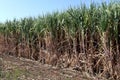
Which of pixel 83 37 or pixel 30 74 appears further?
pixel 83 37

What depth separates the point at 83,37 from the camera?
9875mm

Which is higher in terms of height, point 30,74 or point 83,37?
point 83,37

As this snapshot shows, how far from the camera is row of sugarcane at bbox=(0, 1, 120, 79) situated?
8609 millimetres

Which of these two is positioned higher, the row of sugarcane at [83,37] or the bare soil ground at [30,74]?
the row of sugarcane at [83,37]

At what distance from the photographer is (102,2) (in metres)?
9.57

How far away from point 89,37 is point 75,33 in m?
0.59

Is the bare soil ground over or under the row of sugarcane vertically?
under

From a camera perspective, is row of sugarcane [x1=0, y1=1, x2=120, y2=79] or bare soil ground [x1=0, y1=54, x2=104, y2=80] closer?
bare soil ground [x1=0, y1=54, x2=104, y2=80]

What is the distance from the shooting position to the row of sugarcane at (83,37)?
28.2 feet

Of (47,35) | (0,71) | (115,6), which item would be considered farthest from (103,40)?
(47,35)

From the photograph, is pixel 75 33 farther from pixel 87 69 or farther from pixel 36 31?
pixel 36 31

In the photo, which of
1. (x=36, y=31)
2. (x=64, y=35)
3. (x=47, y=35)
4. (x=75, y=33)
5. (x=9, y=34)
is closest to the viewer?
(x=75, y=33)

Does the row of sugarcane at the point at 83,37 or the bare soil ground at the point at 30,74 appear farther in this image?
the row of sugarcane at the point at 83,37

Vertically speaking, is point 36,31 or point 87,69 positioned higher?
point 36,31
